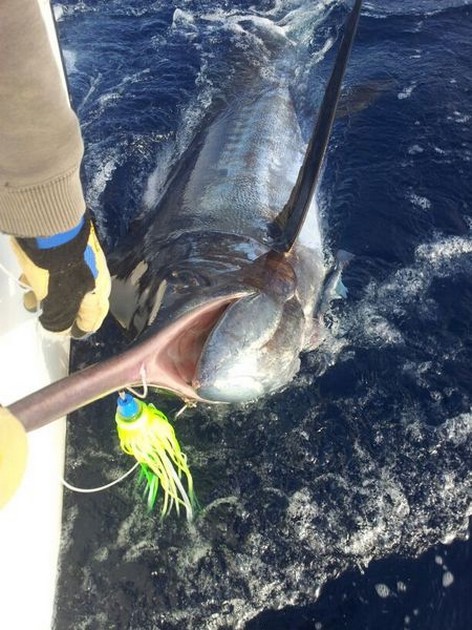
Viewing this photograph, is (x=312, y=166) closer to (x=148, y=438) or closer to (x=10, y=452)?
(x=148, y=438)

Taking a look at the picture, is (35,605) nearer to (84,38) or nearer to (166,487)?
(166,487)

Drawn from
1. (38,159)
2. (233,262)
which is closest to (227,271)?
(233,262)

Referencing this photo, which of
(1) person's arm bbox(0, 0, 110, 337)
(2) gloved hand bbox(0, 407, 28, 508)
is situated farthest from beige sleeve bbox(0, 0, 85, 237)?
(2) gloved hand bbox(0, 407, 28, 508)

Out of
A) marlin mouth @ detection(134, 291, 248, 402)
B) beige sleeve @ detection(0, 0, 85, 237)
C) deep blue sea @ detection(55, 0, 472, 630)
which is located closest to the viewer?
beige sleeve @ detection(0, 0, 85, 237)

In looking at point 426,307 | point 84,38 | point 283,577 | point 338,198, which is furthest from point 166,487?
point 84,38

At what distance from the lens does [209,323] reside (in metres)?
2.28

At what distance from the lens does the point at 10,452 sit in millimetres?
1512

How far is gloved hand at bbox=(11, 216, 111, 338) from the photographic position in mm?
1689

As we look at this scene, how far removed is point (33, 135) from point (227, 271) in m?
1.21

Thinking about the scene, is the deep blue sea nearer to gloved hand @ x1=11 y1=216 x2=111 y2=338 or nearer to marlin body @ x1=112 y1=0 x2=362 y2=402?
marlin body @ x1=112 y1=0 x2=362 y2=402

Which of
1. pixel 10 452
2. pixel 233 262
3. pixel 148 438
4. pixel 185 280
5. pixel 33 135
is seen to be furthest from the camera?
pixel 233 262

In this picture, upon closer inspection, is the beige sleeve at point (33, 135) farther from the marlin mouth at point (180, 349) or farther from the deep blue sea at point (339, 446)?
the deep blue sea at point (339, 446)

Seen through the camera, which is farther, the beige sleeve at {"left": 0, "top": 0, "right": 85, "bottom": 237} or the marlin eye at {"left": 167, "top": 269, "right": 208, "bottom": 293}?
the marlin eye at {"left": 167, "top": 269, "right": 208, "bottom": 293}

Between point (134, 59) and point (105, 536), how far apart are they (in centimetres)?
405
